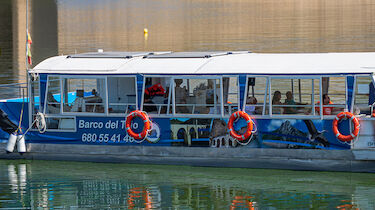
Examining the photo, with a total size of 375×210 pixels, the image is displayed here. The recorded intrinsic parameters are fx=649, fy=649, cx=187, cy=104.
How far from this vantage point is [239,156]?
719 inches

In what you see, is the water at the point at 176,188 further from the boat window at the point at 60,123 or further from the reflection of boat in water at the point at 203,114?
the boat window at the point at 60,123

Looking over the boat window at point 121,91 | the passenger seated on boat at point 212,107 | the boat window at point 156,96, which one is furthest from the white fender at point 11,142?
the passenger seated on boat at point 212,107

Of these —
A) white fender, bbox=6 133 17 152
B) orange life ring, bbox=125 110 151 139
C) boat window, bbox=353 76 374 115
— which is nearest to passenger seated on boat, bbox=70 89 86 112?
orange life ring, bbox=125 110 151 139

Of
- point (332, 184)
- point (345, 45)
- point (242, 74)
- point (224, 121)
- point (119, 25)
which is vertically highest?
point (119, 25)

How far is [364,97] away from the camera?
20406 mm

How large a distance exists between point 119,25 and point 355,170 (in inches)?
2759

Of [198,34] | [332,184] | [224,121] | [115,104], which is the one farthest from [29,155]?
[198,34]

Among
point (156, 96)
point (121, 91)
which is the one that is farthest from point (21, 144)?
point (156, 96)

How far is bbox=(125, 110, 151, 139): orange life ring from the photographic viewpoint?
60.6ft

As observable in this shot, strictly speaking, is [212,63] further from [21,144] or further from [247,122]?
[21,144]

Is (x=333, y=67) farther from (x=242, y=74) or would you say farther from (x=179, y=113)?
(x=179, y=113)

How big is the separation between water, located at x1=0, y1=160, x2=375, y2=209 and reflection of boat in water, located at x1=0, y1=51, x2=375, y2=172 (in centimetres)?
34

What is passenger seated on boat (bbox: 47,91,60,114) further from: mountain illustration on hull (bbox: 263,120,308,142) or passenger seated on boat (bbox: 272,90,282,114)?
mountain illustration on hull (bbox: 263,120,308,142)

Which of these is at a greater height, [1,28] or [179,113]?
[1,28]
